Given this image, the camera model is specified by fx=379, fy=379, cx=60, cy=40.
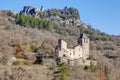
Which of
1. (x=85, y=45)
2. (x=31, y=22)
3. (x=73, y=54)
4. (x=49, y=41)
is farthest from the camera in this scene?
(x=31, y=22)

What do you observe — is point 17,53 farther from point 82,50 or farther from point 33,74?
point 33,74

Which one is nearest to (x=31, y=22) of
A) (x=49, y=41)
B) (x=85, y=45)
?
(x=49, y=41)

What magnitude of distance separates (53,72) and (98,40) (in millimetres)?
34325

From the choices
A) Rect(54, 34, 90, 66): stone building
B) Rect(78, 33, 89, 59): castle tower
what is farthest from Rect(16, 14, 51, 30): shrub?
Rect(54, 34, 90, 66): stone building

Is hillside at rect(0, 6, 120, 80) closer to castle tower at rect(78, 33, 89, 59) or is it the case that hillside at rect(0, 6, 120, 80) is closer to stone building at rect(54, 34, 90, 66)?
castle tower at rect(78, 33, 89, 59)

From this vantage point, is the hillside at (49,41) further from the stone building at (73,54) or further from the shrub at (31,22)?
the stone building at (73,54)

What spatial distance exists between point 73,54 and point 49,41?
1217cm

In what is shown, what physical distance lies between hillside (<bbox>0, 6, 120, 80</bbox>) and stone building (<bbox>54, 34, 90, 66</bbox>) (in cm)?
118

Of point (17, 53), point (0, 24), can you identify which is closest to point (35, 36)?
point (0, 24)

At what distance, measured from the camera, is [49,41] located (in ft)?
166

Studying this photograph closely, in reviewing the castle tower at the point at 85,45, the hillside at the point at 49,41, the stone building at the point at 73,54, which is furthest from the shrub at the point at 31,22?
the stone building at the point at 73,54

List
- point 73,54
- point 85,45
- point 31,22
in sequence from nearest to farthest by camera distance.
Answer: point 73,54 < point 85,45 < point 31,22

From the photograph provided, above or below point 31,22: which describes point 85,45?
below

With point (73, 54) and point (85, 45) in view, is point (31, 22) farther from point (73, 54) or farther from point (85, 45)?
point (73, 54)
